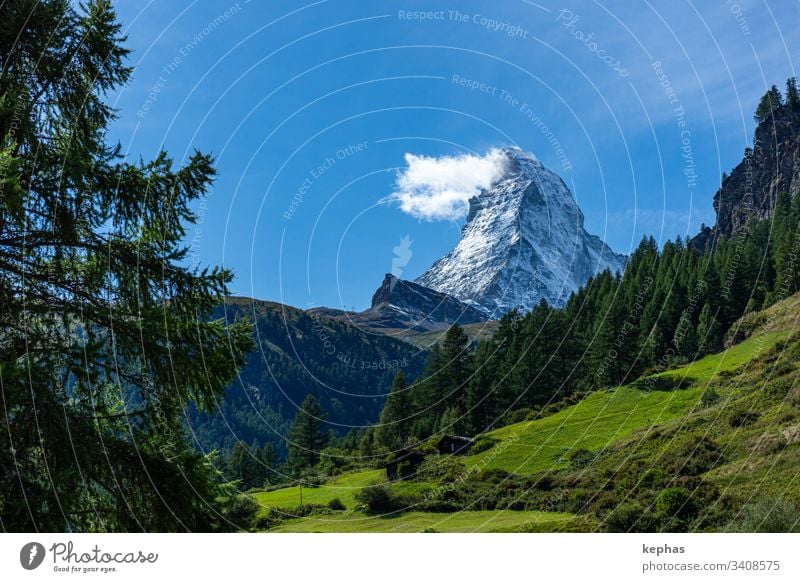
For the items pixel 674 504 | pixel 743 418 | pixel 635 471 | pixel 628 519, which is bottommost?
pixel 628 519

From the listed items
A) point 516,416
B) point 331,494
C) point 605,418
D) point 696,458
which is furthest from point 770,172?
point 696,458

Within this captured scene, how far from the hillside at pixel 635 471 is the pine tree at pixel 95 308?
1321cm

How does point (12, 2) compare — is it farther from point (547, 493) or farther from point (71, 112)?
point (547, 493)

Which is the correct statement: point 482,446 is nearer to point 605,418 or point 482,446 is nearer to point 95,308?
point 605,418

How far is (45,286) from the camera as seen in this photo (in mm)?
9727

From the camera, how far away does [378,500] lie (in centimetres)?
3891

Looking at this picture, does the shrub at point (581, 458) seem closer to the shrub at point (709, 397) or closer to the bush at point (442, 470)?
the bush at point (442, 470)

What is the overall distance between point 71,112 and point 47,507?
6454 millimetres

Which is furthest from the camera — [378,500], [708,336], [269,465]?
[269,465]

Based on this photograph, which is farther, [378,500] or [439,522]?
[378,500]

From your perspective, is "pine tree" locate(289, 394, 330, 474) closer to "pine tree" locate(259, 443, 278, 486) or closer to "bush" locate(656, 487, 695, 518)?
"pine tree" locate(259, 443, 278, 486)
